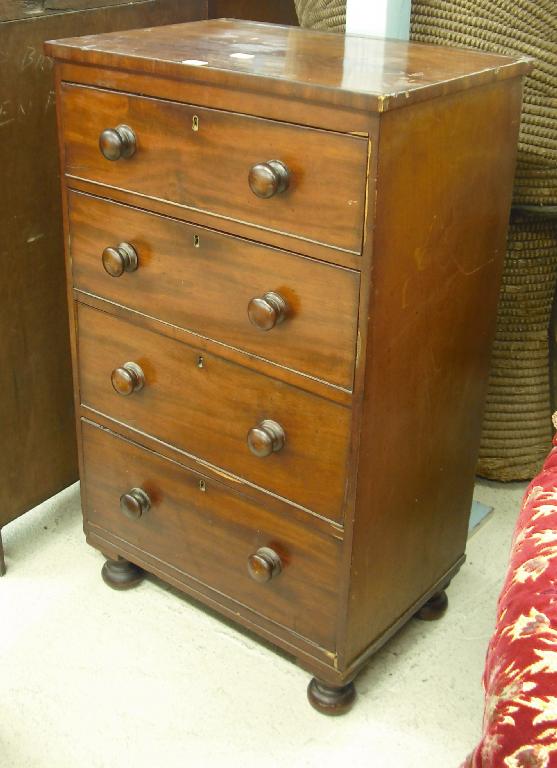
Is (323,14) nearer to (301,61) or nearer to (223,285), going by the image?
(301,61)

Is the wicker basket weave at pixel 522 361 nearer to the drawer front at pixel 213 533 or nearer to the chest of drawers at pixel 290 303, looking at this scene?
the chest of drawers at pixel 290 303

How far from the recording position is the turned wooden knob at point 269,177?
124 cm

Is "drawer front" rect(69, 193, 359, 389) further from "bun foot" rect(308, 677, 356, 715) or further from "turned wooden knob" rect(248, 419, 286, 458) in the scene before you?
"bun foot" rect(308, 677, 356, 715)

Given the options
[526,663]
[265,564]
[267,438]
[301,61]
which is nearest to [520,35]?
[301,61]

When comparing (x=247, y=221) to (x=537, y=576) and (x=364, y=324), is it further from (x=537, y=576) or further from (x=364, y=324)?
(x=537, y=576)

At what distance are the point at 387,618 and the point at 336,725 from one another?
192mm

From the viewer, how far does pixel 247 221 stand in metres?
1.33

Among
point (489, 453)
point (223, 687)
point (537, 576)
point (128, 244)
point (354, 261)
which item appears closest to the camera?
point (537, 576)

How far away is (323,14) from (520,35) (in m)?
0.38

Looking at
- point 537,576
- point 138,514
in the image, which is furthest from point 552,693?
point 138,514

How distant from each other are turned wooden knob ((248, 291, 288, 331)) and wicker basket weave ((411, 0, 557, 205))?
2.23 ft

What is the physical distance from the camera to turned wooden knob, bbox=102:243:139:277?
59.0 inches

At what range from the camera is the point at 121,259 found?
4.91 ft

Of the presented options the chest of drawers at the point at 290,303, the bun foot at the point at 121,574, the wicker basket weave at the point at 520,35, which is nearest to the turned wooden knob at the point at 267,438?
the chest of drawers at the point at 290,303
